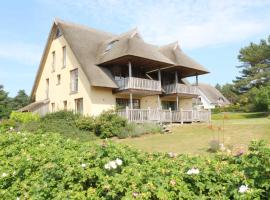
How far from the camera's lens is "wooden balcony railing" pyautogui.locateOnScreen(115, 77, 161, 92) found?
25097 mm

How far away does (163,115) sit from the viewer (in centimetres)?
2708

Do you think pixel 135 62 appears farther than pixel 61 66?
No

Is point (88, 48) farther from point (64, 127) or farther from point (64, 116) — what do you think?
point (64, 127)

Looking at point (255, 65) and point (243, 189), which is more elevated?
point (255, 65)

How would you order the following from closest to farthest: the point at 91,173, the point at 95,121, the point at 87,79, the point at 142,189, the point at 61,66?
the point at 142,189, the point at 91,173, the point at 95,121, the point at 87,79, the point at 61,66

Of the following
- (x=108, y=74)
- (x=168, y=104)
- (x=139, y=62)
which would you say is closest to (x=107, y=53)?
(x=108, y=74)

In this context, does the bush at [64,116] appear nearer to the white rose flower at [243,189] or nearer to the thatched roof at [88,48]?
the thatched roof at [88,48]

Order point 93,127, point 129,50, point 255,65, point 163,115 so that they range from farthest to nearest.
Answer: point 255,65 → point 163,115 → point 129,50 → point 93,127

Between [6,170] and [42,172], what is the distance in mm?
1407

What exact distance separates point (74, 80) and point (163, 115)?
889 centimetres

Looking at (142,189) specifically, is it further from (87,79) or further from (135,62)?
(135,62)

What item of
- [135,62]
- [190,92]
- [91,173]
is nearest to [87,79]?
[135,62]

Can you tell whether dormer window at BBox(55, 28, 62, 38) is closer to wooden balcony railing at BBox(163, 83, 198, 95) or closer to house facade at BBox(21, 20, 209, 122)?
house facade at BBox(21, 20, 209, 122)

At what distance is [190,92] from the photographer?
3212 cm
